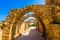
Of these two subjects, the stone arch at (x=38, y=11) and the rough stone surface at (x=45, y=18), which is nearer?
the rough stone surface at (x=45, y=18)

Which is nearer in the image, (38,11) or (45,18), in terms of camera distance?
(45,18)

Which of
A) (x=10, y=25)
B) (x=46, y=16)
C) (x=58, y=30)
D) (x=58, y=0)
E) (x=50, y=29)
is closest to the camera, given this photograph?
(x=58, y=30)

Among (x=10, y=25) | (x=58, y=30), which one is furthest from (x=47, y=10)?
(x=10, y=25)

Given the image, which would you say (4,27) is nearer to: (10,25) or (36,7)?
(10,25)

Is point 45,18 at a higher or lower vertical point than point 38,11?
lower

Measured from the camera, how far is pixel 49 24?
335 inches

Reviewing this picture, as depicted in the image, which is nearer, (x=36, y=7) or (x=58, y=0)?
(x=36, y=7)

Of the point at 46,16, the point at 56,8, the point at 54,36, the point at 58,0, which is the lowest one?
the point at 54,36

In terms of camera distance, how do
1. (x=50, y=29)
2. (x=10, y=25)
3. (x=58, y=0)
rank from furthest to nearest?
(x=58, y=0) < (x=10, y=25) < (x=50, y=29)

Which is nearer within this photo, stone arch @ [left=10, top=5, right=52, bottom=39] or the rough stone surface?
the rough stone surface

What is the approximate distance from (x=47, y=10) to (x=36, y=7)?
35.4 inches

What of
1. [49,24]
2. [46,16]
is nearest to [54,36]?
[49,24]

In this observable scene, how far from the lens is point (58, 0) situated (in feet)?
34.9

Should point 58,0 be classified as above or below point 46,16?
above
